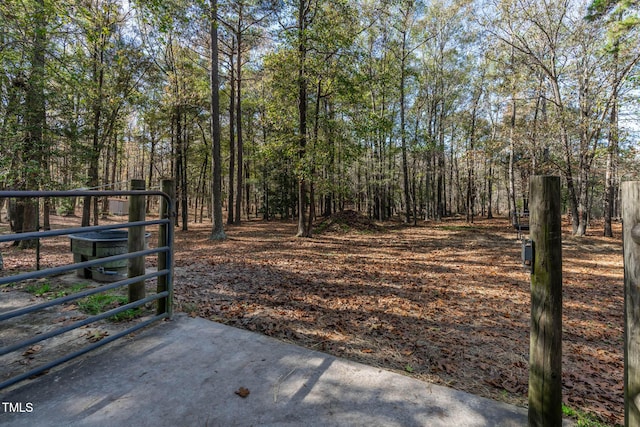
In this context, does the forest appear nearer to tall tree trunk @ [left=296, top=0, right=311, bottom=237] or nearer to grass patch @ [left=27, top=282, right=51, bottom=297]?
tall tree trunk @ [left=296, top=0, right=311, bottom=237]

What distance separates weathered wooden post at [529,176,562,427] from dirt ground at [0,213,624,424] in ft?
2.01

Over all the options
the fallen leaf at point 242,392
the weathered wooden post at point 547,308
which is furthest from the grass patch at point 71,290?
the weathered wooden post at point 547,308

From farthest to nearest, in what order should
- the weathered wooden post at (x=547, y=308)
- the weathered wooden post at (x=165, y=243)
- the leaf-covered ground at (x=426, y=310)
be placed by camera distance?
the weathered wooden post at (x=165, y=243) → the leaf-covered ground at (x=426, y=310) → the weathered wooden post at (x=547, y=308)

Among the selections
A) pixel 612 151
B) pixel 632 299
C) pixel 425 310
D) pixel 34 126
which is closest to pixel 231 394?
pixel 632 299

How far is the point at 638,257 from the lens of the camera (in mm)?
1338

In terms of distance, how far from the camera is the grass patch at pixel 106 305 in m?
3.15

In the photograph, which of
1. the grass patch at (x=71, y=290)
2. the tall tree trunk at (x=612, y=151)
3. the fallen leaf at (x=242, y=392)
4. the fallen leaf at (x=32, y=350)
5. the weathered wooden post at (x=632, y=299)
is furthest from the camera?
the tall tree trunk at (x=612, y=151)

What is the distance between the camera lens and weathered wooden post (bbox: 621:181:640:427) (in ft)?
4.38

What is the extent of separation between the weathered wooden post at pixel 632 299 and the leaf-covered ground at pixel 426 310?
101cm

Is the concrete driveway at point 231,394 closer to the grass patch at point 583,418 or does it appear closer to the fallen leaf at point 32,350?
the grass patch at point 583,418

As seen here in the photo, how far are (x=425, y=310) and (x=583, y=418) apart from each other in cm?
242

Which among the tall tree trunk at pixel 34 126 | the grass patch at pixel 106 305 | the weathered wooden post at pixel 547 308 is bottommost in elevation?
the grass patch at pixel 106 305

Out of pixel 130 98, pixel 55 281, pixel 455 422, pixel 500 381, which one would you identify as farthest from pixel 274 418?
pixel 130 98

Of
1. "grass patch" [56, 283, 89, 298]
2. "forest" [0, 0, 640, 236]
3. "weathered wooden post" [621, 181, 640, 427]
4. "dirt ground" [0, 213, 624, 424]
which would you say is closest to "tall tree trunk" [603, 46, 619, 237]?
"forest" [0, 0, 640, 236]
